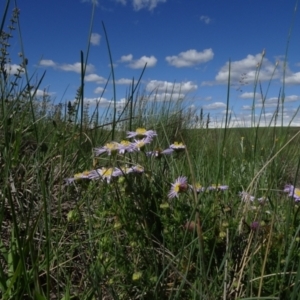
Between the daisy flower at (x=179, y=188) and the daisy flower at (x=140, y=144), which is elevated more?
the daisy flower at (x=140, y=144)

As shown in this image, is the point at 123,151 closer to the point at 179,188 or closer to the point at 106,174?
the point at 106,174

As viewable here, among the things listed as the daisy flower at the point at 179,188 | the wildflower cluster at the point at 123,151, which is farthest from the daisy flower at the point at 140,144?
the daisy flower at the point at 179,188

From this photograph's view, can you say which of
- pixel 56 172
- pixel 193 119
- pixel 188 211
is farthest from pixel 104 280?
pixel 193 119

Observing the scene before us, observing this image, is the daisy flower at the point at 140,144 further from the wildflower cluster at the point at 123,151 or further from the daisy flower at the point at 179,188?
the daisy flower at the point at 179,188

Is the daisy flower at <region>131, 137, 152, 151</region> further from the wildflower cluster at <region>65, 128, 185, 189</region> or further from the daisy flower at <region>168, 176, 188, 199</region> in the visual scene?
the daisy flower at <region>168, 176, 188, 199</region>

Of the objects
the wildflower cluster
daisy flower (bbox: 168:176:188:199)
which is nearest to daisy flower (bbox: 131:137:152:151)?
the wildflower cluster

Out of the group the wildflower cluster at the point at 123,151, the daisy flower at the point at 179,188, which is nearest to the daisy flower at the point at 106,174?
the wildflower cluster at the point at 123,151

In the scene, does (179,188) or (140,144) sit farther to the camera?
(140,144)

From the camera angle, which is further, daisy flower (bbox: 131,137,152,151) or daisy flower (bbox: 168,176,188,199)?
daisy flower (bbox: 131,137,152,151)

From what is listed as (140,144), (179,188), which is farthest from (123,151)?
(179,188)

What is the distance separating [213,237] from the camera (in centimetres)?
111

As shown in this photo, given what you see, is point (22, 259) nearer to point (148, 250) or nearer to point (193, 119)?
point (148, 250)

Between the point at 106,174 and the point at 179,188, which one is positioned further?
the point at 106,174

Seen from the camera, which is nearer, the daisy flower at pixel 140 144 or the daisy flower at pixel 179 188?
the daisy flower at pixel 179 188
